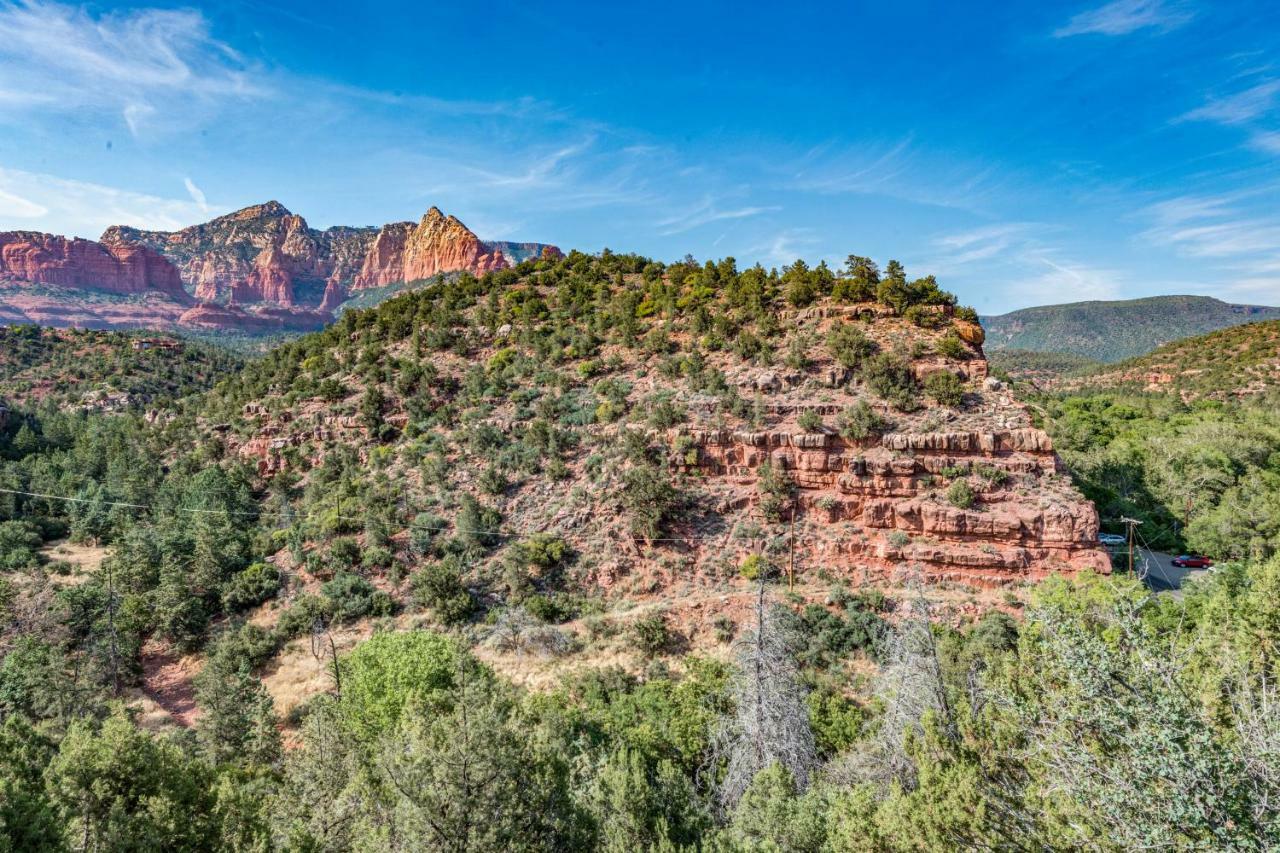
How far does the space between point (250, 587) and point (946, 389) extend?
33963mm

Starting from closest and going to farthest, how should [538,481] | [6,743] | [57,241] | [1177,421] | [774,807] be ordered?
[774,807] → [6,743] → [538,481] → [1177,421] → [57,241]

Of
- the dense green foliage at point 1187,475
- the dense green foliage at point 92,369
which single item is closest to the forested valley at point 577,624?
the dense green foliage at point 1187,475

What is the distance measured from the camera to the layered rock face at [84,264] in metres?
142

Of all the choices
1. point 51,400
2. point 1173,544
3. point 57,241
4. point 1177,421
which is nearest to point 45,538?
point 51,400

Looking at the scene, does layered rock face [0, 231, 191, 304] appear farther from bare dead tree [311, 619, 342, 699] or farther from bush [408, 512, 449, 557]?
bare dead tree [311, 619, 342, 699]

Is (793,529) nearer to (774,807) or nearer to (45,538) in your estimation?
(774,807)

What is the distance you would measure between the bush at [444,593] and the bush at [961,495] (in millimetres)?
21061

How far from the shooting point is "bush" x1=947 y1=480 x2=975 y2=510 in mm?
23422

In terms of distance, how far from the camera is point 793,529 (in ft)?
83.4

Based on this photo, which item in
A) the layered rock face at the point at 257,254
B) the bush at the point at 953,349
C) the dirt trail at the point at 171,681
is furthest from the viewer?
the layered rock face at the point at 257,254

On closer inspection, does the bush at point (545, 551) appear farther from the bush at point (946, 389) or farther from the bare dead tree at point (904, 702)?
the bush at point (946, 389)

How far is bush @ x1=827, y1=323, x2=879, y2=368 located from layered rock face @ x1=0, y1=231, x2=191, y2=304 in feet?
623

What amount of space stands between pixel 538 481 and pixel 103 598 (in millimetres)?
19244

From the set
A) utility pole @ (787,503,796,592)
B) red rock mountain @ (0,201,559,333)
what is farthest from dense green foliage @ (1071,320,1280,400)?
red rock mountain @ (0,201,559,333)
